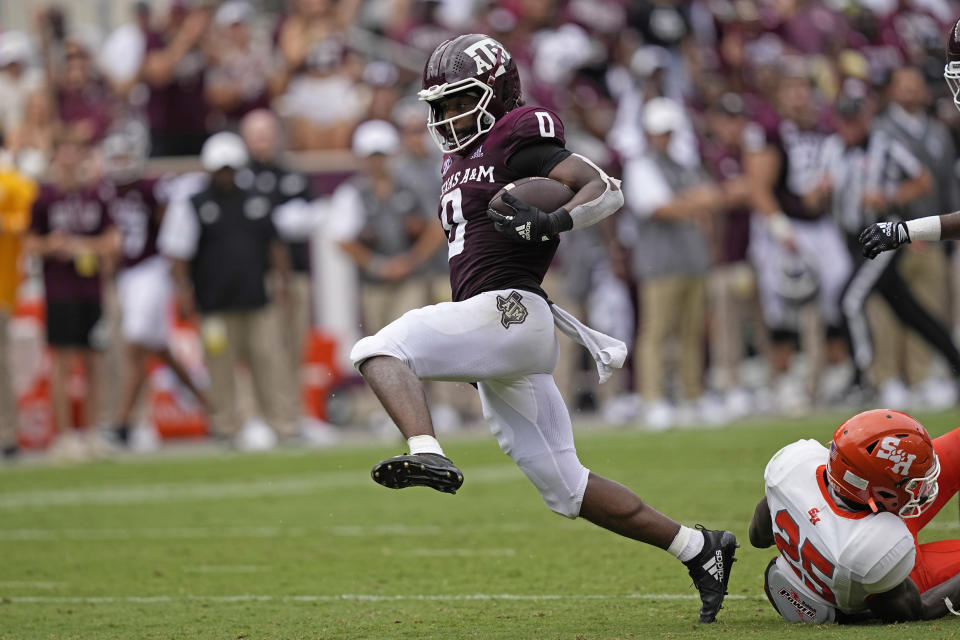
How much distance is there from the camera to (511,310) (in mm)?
4777

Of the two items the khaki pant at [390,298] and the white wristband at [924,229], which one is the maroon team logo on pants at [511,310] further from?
the khaki pant at [390,298]

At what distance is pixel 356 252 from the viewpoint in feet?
40.0

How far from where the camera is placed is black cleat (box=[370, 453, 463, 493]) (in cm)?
427

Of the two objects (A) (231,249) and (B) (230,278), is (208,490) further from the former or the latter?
(A) (231,249)

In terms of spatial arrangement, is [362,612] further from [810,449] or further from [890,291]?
[890,291]

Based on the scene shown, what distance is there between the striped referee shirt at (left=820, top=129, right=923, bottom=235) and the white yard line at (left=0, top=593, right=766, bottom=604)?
18.1ft

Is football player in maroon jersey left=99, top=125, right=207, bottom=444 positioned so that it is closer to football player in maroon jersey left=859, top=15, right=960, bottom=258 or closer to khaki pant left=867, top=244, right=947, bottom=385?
khaki pant left=867, top=244, right=947, bottom=385

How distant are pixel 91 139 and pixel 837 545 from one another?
394 inches

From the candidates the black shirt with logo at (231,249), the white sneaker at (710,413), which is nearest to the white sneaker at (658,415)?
the white sneaker at (710,413)

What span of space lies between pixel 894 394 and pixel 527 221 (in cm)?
767

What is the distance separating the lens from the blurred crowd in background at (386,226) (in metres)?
11.7

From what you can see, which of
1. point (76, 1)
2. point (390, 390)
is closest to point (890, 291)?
point (390, 390)

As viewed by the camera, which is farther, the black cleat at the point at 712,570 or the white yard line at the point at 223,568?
the white yard line at the point at 223,568

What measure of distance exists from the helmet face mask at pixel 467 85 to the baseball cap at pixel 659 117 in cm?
659
